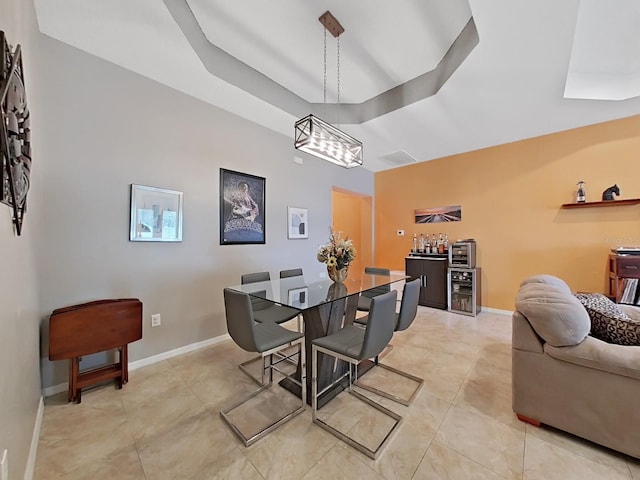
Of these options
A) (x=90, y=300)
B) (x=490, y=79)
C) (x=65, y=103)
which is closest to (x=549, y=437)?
(x=490, y=79)

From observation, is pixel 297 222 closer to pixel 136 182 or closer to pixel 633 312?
pixel 136 182

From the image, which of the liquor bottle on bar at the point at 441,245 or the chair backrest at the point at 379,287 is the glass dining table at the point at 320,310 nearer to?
the chair backrest at the point at 379,287

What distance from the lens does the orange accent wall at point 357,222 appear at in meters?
5.96

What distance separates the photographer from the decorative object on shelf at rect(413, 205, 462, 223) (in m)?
4.65

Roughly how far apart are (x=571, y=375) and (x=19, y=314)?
3064 mm

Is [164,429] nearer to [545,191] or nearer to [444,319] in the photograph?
[444,319]

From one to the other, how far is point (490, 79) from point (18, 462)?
4.29 m

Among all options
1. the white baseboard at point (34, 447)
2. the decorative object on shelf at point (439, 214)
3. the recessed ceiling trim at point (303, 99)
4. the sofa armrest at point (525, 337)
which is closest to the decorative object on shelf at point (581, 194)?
the decorative object on shelf at point (439, 214)

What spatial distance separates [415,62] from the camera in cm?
272

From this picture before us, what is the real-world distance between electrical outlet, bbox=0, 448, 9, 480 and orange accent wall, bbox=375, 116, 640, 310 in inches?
207

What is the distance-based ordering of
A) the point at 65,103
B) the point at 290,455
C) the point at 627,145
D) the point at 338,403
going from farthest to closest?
the point at 627,145
the point at 65,103
the point at 338,403
the point at 290,455

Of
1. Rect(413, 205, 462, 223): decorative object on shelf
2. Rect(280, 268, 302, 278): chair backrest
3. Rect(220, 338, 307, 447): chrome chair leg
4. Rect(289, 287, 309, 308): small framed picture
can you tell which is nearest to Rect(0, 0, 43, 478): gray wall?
Rect(220, 338, 307, 447): chrome chair leg

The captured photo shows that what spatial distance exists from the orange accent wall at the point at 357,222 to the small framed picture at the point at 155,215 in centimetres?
360

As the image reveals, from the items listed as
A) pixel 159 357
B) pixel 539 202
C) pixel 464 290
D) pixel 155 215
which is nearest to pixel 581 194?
pixel 539 202
